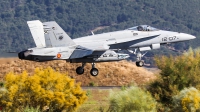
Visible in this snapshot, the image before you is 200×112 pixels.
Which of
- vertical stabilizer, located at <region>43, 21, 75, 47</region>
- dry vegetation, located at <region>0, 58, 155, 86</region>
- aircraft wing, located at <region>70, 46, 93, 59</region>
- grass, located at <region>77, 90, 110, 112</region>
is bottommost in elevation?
dry vegetation, located at <region>0, 58, 155, 86</region>

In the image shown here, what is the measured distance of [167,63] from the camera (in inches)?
1368

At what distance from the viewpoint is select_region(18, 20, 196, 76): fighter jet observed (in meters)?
41.5

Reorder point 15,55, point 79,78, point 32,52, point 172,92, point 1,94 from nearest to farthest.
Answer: point 1,94 < point 172,92 < point 32,52 < point 15,55 < point 79,78

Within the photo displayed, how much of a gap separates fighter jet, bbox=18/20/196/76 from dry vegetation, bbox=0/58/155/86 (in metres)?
13.3

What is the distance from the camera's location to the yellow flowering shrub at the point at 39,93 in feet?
104

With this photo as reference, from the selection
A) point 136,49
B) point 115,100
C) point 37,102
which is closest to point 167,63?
point 115,100

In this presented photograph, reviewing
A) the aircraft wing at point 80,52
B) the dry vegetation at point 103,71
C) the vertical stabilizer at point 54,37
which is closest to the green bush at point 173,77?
the aircraft wing at point 80,52

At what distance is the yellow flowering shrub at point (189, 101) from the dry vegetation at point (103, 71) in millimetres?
26170

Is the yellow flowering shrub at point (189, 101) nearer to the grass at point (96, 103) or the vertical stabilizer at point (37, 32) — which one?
the grass at point (96, 103)

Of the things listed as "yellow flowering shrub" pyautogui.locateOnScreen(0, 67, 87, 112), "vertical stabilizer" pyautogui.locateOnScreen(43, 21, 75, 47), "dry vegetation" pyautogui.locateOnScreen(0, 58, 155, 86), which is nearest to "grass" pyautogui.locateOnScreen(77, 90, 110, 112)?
"yellow flowering shrub" pyautogui.locateOnScreen(0, 67, 87, 112)

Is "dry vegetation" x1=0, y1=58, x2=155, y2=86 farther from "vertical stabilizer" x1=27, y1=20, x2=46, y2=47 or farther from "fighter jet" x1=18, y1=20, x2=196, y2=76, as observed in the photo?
"vertical stabilizer" x1=27, y1=20, x2=46, y2=47

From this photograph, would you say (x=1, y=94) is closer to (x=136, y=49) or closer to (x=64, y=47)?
(x=64, y=47)

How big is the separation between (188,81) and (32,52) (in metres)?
10.3

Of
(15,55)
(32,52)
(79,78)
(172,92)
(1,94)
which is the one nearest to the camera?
(1,94)
